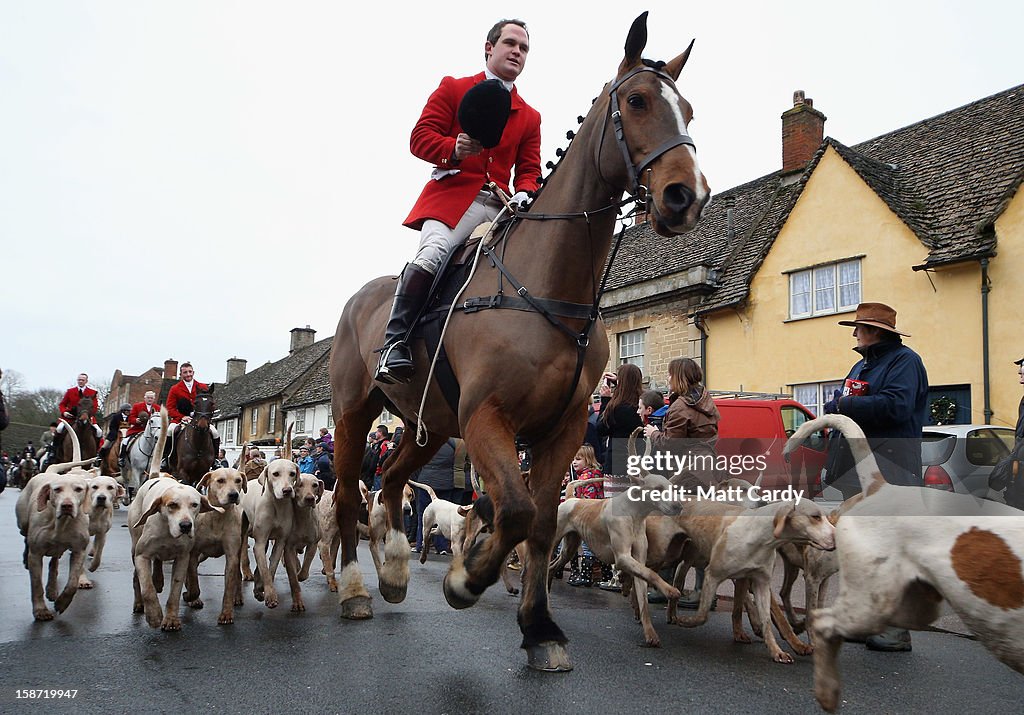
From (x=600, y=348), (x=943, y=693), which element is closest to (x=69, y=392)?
(x=600, y=348)

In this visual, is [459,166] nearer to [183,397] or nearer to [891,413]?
[891,413]

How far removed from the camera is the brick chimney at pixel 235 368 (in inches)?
3169

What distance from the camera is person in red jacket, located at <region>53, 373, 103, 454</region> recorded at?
1603 cm

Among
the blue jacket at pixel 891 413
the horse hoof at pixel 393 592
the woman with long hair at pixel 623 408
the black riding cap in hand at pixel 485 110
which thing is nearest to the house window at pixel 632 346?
the woman with long hair at pixel 623 408

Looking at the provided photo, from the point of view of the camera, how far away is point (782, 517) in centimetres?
521

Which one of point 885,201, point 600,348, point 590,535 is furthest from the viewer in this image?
point 885,201

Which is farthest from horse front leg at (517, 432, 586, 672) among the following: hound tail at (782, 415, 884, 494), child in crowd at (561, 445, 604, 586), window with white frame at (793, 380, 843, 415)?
window with white frame at (793, 380, 843, 415)

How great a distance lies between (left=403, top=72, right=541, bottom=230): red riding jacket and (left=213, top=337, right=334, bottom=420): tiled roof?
48664 mm

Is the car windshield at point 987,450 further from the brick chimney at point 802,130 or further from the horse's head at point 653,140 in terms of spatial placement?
the brick chimney at point 802,130

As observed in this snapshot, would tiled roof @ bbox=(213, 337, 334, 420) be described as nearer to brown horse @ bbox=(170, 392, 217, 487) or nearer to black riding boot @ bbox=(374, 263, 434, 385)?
brown horse @ bbox=(170, 392, 217, 487)

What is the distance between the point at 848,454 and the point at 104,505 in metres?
6.13

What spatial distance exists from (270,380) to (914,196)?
5026 centimetres

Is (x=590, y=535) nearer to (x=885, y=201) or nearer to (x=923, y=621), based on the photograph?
(x=923, y=621)

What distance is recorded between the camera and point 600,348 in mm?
5043
